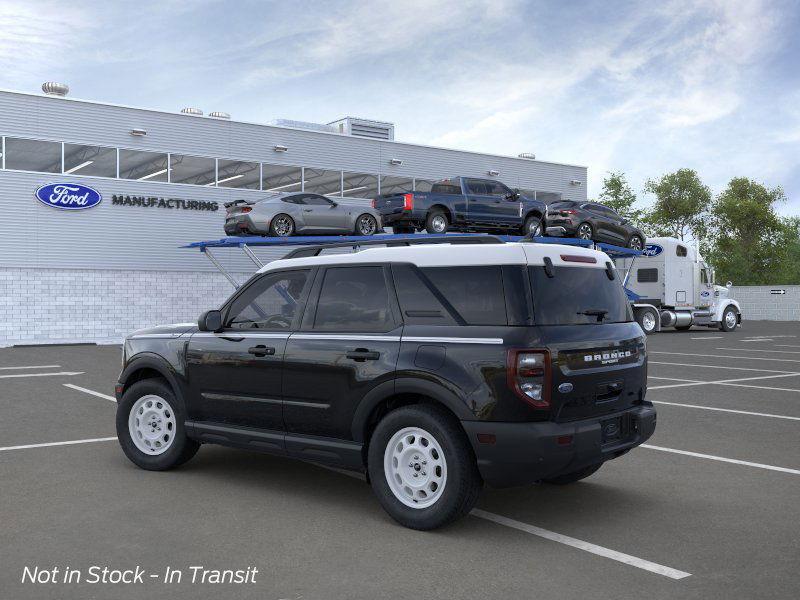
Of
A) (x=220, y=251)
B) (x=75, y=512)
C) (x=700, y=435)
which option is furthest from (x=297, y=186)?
(x=75, y=512)

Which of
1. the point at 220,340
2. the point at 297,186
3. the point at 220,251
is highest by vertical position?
the point at 297,186

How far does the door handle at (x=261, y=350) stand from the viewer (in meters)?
6.17

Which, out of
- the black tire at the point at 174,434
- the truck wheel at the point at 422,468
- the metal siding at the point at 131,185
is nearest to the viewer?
the truck wheel at the point at 422,468

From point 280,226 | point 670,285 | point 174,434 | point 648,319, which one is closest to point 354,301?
point 174,434

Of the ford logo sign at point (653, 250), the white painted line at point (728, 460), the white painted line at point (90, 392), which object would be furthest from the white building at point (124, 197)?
the white painted line at point (728, 460)

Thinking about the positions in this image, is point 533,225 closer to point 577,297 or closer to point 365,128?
point 365,128

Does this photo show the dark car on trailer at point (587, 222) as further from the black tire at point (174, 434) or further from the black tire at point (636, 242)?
the black tire at point (174, 434)

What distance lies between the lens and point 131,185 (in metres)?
28.1

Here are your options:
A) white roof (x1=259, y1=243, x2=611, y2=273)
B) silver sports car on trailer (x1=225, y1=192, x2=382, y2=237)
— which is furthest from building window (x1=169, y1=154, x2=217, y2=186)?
white roof (x1=259, y1=243, x2=611, y2=273)

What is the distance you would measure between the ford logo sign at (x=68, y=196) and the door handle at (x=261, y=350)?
22.8 metres

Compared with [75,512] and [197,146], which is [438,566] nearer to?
[75,512]

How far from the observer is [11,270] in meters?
26.0

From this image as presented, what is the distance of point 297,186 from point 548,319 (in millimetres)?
27565

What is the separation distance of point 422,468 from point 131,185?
25081 millimetres
